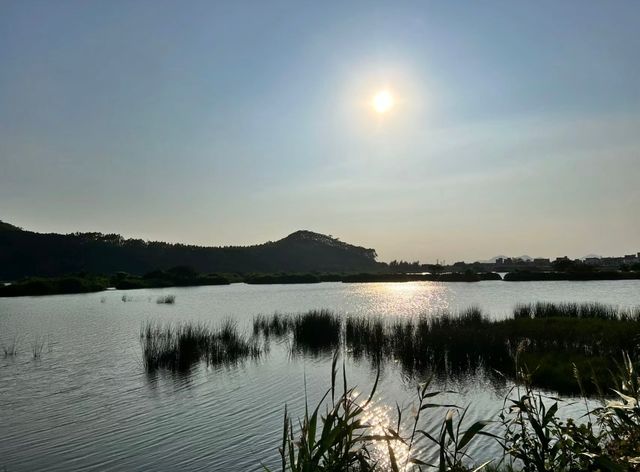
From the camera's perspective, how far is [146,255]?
135 metres

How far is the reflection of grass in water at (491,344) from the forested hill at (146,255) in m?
103

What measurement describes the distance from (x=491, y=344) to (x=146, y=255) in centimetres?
12980

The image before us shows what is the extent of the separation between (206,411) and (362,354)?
8224mm

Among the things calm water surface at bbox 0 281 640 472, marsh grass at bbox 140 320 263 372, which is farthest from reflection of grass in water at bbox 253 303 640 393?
marsh grass at bbox 140 320 263 372

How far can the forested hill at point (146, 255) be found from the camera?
353 feet

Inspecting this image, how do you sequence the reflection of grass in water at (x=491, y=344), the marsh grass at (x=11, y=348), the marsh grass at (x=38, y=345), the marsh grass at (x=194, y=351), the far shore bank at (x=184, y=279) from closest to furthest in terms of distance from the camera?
the reflection of grass in water at (x=491, y=344)
the marsh grass at (x=194, y=351)
the marsh grass at (x=38, y=345)
the marsh grass at (x=11, y=348)
the far shore bank at (x=184, y=279)

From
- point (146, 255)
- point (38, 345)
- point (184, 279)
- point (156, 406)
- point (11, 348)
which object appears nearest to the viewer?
point (156, 406)

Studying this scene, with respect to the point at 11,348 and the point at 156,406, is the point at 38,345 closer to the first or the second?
the point at 11,348

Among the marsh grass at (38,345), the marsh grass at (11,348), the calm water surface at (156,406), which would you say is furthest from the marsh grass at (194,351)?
the marsh grass at (11,348)

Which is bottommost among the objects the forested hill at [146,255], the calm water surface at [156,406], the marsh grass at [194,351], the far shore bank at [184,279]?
the calm water surface at [156,406]

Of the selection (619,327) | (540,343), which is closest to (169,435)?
(540,343)

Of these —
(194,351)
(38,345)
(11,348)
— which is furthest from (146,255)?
(194,351)

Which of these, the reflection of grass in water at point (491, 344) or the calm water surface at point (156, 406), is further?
the reflection of grass in water at point (491, 344)

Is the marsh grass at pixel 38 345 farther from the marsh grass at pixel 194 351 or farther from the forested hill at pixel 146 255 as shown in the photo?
the forested hill at pixel 146 255
